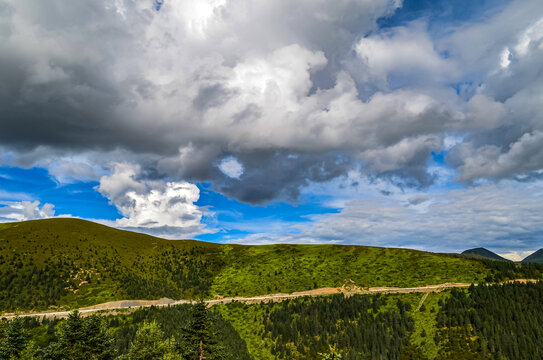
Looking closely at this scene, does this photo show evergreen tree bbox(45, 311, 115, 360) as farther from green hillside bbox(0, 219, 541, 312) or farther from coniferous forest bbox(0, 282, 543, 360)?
green hillside bbox(0, 219, 541, 312)

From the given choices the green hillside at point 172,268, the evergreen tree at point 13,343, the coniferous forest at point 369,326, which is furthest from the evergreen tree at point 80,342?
the green hillside at point 172,268

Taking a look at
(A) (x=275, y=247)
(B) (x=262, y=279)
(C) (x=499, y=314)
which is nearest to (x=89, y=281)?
(B) (x=262, y=279)

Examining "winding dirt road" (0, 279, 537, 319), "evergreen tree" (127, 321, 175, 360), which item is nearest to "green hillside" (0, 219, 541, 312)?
"winding dirt road" (0, 279, 537, 319)

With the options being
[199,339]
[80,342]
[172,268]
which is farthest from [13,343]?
[172,268]

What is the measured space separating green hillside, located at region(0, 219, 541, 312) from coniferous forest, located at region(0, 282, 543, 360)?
15.6 metres

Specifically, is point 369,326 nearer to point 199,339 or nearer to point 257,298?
point 257,298

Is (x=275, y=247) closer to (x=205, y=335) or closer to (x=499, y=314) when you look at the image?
(x=499, y=314)

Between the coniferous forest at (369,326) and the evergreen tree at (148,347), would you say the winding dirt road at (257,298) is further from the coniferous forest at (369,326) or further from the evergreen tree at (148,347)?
the evergreen tree at (148,347)

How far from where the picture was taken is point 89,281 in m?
112

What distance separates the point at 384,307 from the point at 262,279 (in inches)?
1965

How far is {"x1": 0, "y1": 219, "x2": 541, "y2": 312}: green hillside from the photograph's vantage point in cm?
10091

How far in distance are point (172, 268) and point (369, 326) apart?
84015mm

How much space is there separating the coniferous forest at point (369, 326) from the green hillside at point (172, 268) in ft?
51.1

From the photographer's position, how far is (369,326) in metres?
76.7
